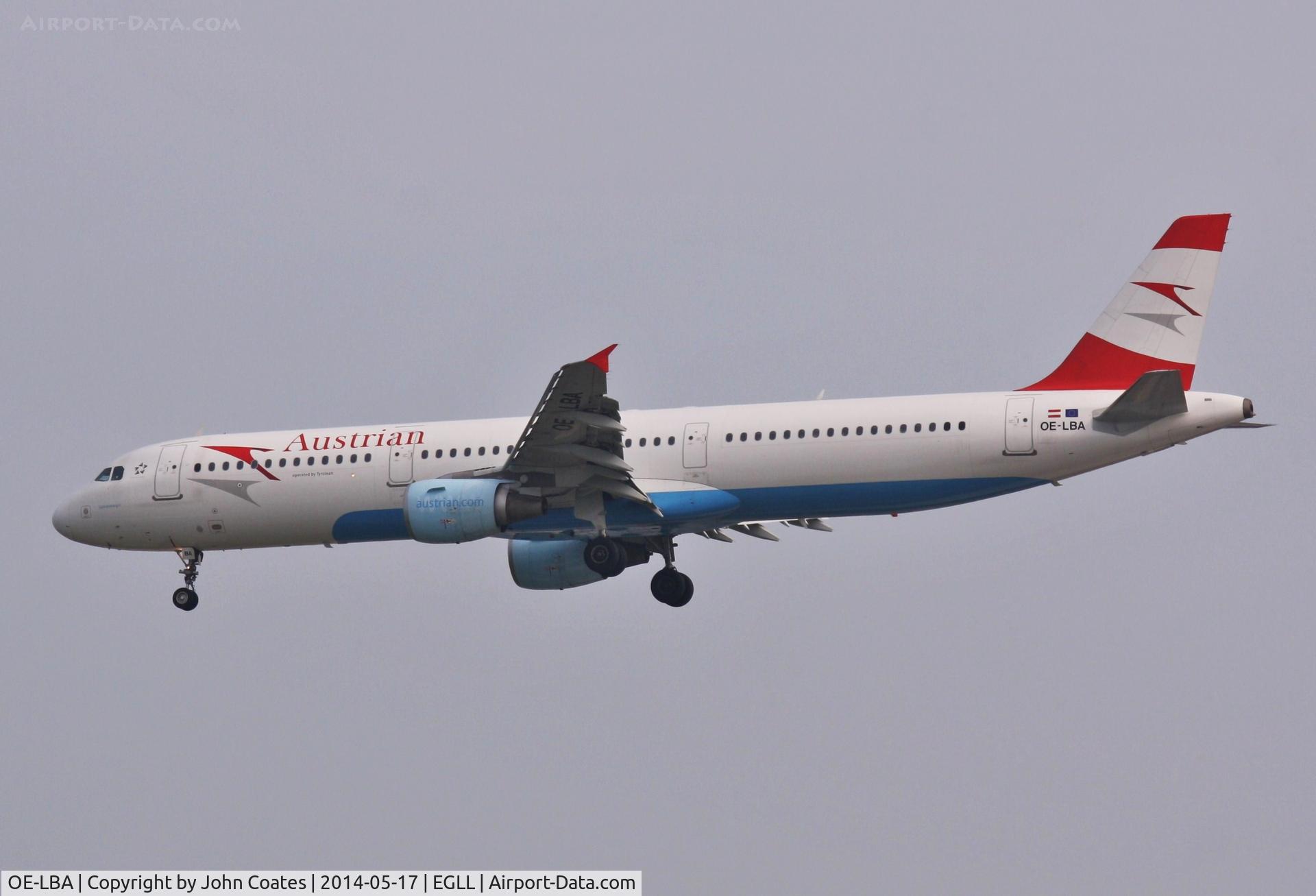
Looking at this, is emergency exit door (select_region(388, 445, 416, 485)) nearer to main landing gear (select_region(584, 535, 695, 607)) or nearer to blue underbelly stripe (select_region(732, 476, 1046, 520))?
main landing gear (select_region(584, 535, 695, 607))

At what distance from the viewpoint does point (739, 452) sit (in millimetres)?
37969

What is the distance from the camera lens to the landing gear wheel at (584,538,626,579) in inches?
1539

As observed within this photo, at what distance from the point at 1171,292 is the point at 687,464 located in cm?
1000

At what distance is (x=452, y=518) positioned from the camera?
37.4 meters

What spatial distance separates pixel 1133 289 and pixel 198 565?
21.2 m

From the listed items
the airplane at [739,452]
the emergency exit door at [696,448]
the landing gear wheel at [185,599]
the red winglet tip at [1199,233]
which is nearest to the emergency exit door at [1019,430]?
the airplane at [739,452]

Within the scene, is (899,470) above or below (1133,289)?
below

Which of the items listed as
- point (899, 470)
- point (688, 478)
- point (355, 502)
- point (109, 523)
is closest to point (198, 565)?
point (109, 523)

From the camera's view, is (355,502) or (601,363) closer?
(601,363)

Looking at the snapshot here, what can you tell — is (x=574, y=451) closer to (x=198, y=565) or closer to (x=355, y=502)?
(x=355, y=502)

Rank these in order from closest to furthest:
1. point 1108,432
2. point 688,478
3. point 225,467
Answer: point 1108,432 < point 688,478 < point 225,467

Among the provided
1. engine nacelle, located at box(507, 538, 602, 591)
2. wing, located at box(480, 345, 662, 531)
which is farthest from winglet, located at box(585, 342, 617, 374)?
engine nacelle, located at box(507, 538, 602, 591)

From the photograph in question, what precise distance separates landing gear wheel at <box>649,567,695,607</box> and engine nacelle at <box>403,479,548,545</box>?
20.3ft

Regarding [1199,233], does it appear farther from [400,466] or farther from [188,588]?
[188,588]
